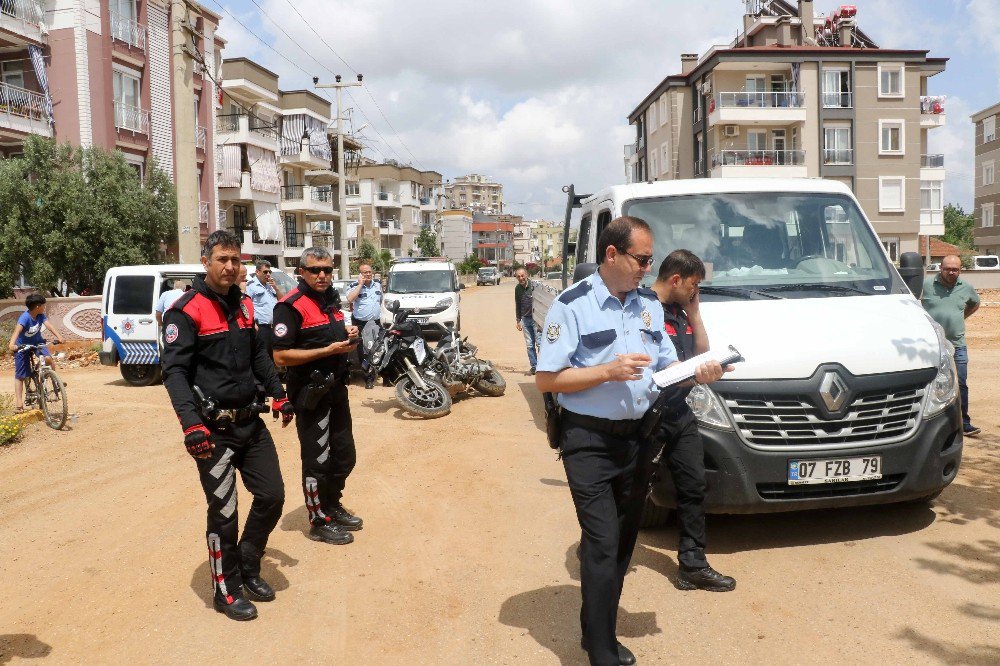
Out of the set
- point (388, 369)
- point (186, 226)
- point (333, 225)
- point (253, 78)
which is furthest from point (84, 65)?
point (333, 225)

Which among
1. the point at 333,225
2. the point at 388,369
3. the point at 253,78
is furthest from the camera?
the point at 333,225

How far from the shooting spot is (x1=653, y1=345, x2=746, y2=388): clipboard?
352 centimetres

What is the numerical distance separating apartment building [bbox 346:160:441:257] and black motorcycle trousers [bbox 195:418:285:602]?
73413 mm

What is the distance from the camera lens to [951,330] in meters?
8.04

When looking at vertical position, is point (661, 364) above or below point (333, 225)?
below

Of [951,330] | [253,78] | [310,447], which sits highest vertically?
[253,78]

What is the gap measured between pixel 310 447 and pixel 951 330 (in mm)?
6088

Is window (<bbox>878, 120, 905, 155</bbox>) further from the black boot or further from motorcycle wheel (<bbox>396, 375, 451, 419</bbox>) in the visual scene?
the black boot

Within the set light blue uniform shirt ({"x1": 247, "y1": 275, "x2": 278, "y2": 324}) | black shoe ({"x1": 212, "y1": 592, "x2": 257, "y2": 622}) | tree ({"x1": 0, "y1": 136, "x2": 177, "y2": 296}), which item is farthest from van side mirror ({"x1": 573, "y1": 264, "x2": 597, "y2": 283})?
tree ({"x1": 0, "y1": 136, "x2": 177, "y2": 296})

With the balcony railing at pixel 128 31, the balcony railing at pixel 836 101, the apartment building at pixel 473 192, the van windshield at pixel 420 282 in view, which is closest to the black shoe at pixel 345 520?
the van windshield at pixel 420 282

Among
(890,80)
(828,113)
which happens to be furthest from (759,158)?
(890,80)

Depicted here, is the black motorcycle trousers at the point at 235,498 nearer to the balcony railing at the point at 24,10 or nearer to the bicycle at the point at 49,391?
the bicycle at the point at 49,391

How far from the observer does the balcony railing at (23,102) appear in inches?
1008

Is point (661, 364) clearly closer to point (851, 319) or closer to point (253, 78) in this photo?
point (851, 319)
